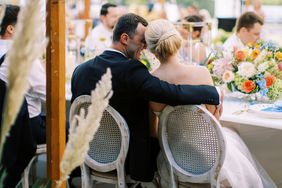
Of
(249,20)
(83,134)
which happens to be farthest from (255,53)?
(83,134)

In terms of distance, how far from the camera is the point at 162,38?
250 cm

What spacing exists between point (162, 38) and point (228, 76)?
3.12 ft

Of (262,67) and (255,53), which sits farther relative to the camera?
(255,53)

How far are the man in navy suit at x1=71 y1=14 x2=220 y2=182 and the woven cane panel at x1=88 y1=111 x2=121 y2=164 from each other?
2.5 inches

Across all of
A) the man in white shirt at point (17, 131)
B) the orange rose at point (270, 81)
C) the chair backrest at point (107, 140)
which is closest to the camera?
the chair backrest at point (107, 140)

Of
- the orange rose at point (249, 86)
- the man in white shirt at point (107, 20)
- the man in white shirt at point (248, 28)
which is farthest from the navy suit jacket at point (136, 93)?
the man in white shirt at point (107, 20)

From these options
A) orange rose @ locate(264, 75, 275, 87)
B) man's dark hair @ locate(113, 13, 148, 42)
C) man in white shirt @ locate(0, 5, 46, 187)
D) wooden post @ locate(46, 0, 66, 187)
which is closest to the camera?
wooden post @ locate(46, 0, 66, 187)

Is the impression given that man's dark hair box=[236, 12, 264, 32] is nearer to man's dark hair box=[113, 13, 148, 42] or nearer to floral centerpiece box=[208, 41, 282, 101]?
floral centerpiece box=[208, 41, 282, 101]

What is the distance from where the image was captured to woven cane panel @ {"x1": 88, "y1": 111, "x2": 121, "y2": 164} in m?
2.48

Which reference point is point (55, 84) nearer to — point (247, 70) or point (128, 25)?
point (128, 25)

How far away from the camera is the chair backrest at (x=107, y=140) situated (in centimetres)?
242

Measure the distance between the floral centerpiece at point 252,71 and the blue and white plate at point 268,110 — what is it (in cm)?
18

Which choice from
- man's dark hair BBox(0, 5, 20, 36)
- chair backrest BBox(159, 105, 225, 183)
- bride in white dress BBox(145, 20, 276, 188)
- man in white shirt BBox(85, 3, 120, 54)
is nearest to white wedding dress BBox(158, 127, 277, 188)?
bride in white dress BBox(145, 20, 276, 188)

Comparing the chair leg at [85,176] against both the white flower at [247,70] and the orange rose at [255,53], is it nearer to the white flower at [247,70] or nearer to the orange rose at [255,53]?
the white flower at [247,70]
